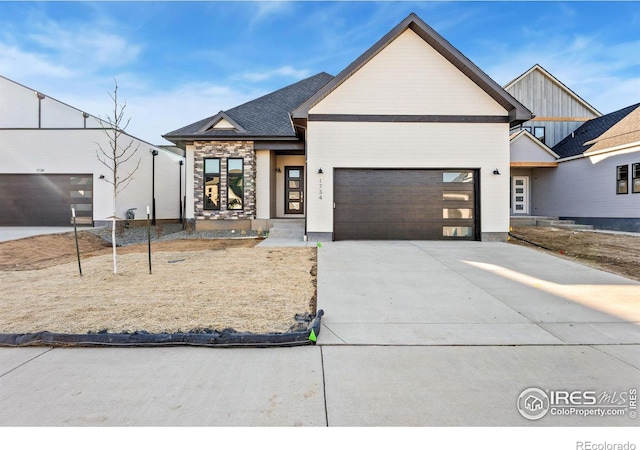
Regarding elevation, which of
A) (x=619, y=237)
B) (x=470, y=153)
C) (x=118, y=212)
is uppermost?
(x=470, y=153)

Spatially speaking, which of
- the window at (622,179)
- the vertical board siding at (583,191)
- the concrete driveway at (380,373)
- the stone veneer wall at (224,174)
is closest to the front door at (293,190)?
the stone veneer wall at (224,174)

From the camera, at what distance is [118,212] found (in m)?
14.7

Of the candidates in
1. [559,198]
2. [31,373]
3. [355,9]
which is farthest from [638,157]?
[31,373]

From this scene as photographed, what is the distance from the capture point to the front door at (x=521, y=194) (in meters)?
17.9

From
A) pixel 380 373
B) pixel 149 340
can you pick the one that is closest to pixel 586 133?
pixel 380 373

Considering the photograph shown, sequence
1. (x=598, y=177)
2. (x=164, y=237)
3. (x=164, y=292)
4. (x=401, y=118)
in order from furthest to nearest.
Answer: (x=598, y=177)
(x=164, y=237)
(x=401, y=118)
(x=164, y=292)


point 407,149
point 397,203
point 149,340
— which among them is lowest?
point 149,340

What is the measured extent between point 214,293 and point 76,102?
64.8ft

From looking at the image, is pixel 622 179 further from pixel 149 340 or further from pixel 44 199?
pixel 44 199

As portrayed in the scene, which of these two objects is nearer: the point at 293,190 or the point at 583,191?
the point at 583,191

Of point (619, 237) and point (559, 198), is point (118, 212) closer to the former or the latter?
point (619, 237)

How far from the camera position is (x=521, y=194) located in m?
18.0

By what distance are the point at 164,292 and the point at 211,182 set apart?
9.25m

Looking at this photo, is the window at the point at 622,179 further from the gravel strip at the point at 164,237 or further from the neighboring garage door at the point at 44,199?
the neighboring garage door at the point at 44,199
